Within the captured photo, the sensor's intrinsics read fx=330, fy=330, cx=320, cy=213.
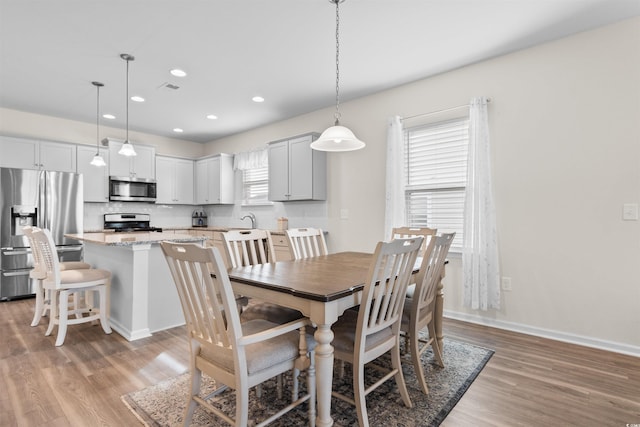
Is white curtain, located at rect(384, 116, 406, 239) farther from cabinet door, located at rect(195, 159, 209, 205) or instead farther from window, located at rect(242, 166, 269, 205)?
cabinet door, located at rect(195, 159, 209, 205)

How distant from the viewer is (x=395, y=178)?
149 inches

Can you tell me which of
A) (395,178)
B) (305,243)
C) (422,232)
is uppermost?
(395,178)

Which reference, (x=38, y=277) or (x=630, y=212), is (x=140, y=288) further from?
(x=630, y=212)

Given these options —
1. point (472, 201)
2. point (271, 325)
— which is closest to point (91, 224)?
point (271, 325)

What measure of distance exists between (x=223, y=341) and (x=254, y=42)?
256 cm

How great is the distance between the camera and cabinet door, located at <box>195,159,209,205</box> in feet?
20.5

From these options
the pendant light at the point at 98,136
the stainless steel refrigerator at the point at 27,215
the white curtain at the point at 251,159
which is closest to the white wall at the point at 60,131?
the pendant light at the point at 98,136

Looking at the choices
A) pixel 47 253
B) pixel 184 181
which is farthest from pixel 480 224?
pixel 184 181

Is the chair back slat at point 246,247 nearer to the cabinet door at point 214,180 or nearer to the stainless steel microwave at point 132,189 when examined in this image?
the cabinet door at point 214,180

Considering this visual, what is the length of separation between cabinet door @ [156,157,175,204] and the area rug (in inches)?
176

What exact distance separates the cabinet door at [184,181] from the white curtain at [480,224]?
508 cm

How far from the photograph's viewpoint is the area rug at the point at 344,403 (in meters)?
1.74

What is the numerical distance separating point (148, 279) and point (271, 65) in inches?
94.3

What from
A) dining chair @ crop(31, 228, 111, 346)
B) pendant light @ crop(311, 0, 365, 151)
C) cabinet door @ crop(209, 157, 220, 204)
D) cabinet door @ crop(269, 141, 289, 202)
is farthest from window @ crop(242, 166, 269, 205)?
pendant light @ crop(311, 0, 365, 151)
